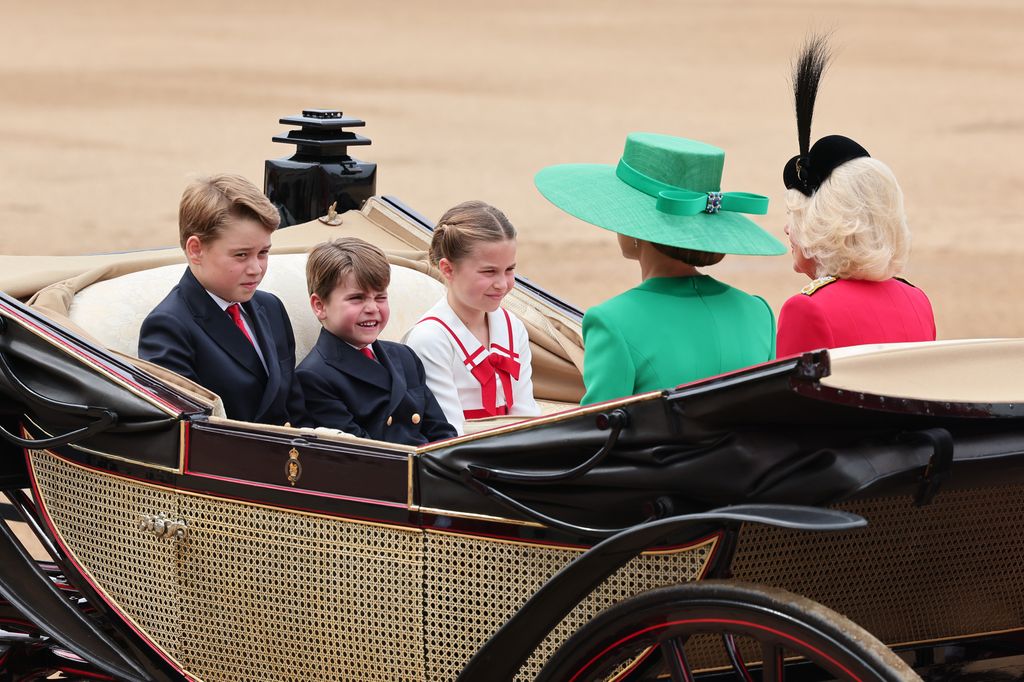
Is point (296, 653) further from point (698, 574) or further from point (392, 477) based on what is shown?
point (698, 574)

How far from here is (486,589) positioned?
2.29 m

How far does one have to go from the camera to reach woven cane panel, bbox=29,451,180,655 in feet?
8.27

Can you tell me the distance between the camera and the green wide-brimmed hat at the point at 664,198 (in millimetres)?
2383

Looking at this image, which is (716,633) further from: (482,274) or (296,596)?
(482,274)

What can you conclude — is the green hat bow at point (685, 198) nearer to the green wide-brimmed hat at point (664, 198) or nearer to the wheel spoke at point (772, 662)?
the green wide-brimmed hat at point (664, 198)

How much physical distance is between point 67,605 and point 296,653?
1.64 ft

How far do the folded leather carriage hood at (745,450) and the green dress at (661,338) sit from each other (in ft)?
0.74

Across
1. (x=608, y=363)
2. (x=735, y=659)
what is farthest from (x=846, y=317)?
(x=735, y=659)

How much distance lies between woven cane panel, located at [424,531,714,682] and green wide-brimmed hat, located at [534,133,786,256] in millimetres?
548

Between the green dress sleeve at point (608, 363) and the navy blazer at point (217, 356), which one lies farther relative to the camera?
the navy blazer at point (217, 356)

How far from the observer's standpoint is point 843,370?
1.88 metres

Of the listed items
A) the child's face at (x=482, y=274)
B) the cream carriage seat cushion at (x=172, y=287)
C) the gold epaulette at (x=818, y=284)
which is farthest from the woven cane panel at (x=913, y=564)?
the cream carriage seat cushion at (x=172, y=287)

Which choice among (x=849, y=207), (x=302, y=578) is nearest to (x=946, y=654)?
(x=849, y=207)

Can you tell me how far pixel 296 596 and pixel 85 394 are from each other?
0.51 m
